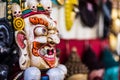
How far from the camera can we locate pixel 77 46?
122 cm

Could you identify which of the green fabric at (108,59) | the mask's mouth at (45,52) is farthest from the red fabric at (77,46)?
the mask's mouth at (45,52)

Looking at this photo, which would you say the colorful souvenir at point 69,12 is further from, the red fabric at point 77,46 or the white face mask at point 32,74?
the white face mask at point 32,74

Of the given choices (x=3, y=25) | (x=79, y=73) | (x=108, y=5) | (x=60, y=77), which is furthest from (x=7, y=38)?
(x=108, y=5)

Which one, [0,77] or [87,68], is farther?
[87,68]

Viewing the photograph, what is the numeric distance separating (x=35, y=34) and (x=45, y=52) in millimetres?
50

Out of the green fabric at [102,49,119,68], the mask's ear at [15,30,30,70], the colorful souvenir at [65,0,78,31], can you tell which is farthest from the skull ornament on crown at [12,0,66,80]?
the green fabric at [102,49,119,68]

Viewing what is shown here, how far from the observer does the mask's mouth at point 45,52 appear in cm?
86

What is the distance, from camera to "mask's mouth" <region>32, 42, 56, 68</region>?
863 mm

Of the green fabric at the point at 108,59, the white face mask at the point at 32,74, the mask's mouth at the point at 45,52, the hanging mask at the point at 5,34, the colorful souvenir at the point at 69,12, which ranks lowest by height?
the green fabric at the point at 108,59

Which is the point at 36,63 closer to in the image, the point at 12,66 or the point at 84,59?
Result: the point at 12,66

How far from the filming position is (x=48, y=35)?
87cm

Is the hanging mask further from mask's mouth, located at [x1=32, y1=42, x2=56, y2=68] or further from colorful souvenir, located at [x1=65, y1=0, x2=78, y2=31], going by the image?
colorful souvenir, located at [x1=65, y1=0, x2=78, y2=31]

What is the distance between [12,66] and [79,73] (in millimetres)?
299

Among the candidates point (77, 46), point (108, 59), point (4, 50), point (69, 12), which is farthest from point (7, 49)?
point (108, 59)
